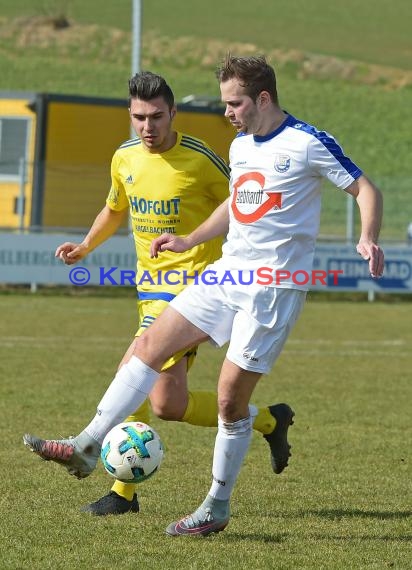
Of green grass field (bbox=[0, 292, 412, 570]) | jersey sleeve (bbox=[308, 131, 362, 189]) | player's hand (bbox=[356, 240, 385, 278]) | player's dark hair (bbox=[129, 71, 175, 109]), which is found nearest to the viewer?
player's hand (bbox=[356, 240, 385, 278])

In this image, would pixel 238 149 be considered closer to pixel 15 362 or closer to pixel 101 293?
pixel 15 362

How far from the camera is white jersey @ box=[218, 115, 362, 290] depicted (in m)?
5.38

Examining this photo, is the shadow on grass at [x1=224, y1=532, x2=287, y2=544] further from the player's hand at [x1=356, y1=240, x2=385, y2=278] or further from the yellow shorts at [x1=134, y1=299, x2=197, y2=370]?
the player's hand at [x1=356, y1=240, x2=385, y2=278]

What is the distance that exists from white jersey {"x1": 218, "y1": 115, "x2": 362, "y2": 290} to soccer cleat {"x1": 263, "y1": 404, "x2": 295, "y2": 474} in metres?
1.41

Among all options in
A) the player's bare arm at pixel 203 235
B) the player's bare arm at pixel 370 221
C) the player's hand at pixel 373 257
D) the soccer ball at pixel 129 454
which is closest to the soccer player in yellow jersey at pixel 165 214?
the soccer ball at pixel 129 454

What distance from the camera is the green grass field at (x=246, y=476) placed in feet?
17.0

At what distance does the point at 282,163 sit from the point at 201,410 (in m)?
1.63

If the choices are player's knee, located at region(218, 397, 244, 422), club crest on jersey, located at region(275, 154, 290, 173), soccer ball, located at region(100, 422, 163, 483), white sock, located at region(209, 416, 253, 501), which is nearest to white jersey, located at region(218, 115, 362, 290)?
club crest on jersey, located at region(275, 154, 290, 173)

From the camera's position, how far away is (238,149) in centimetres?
561

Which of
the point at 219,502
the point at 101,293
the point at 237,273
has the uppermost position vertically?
the point at 237,273

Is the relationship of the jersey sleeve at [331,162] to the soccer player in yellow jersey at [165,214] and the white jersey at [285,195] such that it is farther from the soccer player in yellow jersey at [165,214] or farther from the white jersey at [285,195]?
the soccer player in yellow jersey at [165,214]

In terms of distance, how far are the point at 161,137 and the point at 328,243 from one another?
43.2 feet

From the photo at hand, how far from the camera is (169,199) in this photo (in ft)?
20.9

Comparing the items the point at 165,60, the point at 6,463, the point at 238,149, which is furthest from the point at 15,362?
the point at 165,60
